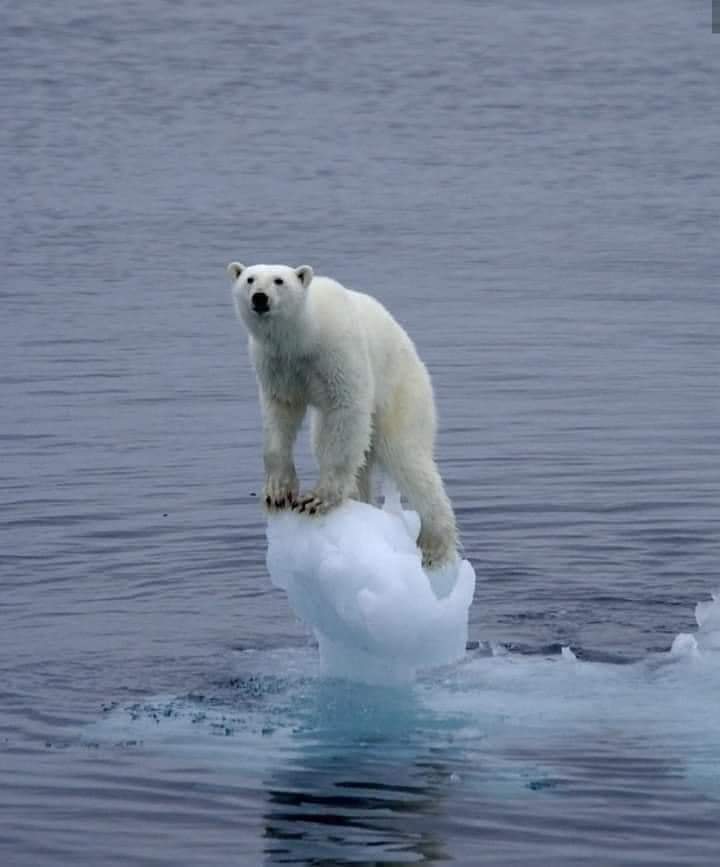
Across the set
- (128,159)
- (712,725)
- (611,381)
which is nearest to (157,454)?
(611,381)

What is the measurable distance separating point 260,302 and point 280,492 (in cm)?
103

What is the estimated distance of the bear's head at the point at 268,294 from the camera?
340 inches

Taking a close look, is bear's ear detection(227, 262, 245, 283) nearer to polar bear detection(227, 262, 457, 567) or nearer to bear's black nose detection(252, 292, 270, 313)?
polar bear detection(227, 262, 457, 567)

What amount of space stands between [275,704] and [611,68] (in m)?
30.1

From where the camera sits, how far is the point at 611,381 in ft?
55.6

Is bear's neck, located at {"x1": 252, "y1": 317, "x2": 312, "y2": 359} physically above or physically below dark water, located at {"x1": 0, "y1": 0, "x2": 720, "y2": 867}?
above

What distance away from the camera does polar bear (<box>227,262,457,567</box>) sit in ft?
28.9

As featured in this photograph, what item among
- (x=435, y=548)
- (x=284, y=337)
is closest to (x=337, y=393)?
(x=284, y=337)

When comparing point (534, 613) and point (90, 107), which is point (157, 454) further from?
point (90, 107)

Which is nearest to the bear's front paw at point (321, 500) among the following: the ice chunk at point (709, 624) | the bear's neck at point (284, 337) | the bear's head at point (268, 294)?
the bear's neck at point (284, 337)

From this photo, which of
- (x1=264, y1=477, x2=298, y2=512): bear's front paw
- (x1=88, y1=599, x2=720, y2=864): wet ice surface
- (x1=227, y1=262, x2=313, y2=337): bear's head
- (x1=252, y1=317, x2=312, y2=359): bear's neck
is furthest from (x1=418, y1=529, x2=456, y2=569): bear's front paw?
(x1=227, y1=262, x2=313, y2=337): bear's head

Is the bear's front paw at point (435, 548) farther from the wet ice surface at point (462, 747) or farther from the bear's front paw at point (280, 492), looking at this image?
the bear's front paw at point (280, 492)

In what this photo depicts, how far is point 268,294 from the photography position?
8602mm

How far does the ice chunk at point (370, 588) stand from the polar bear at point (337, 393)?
0.11 meters
